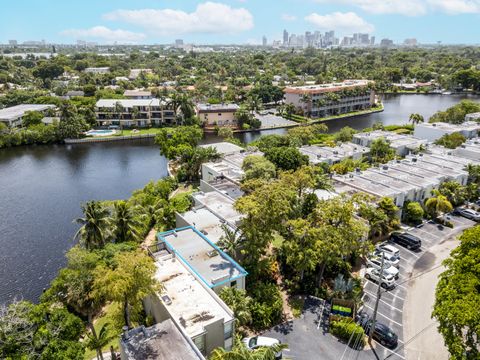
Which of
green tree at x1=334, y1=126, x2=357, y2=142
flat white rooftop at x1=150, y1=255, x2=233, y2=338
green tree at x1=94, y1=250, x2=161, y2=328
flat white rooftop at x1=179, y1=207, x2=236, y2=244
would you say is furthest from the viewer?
green tree at x1=334, y1=126, x2=357, y2=142

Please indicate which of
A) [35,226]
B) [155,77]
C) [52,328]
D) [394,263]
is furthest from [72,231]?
[155,77]

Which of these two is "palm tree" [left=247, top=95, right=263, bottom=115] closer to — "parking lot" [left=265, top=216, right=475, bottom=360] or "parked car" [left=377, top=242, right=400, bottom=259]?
"parked car" [left=377, top=242, right=400, bottom=259]

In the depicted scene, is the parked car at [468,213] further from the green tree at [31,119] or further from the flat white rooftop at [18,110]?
the flat white rooftop at [18,110]

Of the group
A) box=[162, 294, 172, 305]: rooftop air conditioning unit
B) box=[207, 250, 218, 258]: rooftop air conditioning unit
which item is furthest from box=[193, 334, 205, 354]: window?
box=[207, 250, 218, 258]: rooftop air conditioning unit

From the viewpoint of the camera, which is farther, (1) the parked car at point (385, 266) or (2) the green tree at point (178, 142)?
(2) the green tree at point (178, 142)

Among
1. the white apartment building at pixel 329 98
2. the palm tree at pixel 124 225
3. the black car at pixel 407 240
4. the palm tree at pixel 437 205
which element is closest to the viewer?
the palm tree at pixel 124 225

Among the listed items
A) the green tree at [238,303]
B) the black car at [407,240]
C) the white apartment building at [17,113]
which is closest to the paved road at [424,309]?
the black car at [407,240]

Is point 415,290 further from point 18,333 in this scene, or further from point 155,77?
point 155,77
